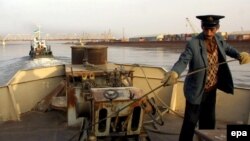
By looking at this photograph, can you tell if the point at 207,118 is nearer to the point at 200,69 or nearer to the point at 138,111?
the point at 200,69

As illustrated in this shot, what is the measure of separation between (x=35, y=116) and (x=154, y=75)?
3349mm

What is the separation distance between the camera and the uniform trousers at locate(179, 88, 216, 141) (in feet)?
13.9

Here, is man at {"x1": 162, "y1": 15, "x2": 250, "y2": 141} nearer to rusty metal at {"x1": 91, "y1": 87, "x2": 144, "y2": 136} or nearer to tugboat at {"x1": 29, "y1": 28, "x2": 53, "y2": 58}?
rusty metal at {"x1": 91, "y1": 87, "x2": 144, "y2": 136}

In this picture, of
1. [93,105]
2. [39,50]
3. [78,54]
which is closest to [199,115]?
[93,105]

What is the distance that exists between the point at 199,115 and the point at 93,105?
152 centimetres

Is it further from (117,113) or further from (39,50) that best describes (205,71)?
(39,50)

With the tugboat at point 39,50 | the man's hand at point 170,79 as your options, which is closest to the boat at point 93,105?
the man's hand at point 170,79

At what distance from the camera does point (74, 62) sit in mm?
9922

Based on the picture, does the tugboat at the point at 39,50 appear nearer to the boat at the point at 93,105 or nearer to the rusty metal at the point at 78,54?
the rusty metal at the point at 78,54

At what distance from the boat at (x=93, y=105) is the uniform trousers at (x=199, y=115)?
2.34ft

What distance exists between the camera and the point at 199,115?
4430 mm

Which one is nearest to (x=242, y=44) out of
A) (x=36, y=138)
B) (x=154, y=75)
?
(x=154, y=75)

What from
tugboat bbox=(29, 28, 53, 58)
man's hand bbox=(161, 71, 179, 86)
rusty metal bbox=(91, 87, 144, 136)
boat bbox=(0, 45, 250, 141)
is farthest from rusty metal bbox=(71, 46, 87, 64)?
tugboat bbox=(29, 28, 53, 58)

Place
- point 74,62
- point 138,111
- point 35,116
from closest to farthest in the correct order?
point 138,111
point 35,116
point 74,62
